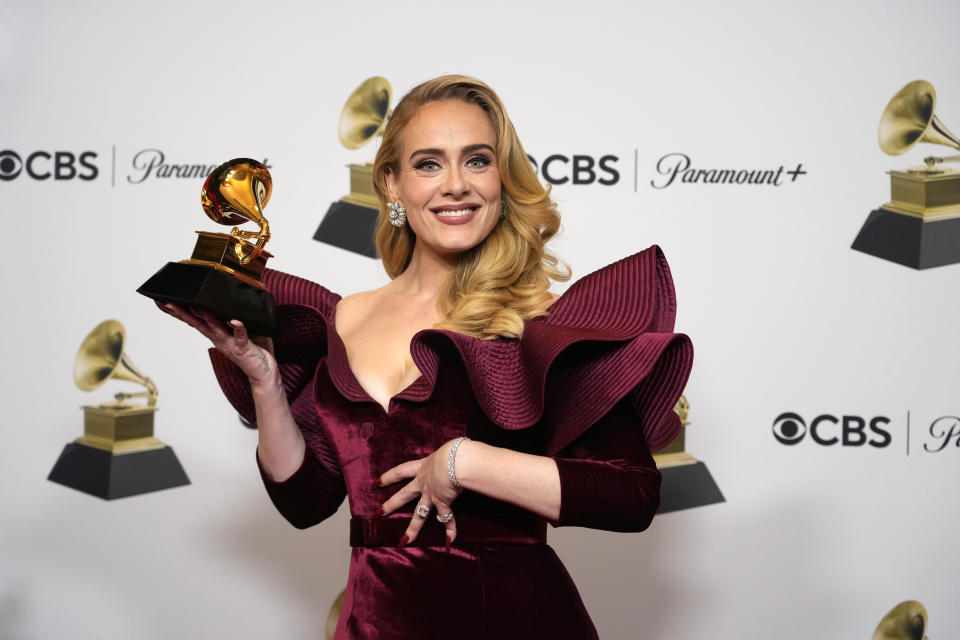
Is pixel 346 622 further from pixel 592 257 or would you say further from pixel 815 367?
pixel 815 367

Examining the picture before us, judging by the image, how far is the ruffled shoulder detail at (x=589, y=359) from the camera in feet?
5.19

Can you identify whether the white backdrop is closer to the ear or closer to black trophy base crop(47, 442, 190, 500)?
black trophy base crop(47, 442, 190, 500)

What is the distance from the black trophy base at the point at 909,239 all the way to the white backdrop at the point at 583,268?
43 mm

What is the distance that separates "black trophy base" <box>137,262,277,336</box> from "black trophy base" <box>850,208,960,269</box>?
201 centimetres

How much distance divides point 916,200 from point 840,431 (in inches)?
28.7

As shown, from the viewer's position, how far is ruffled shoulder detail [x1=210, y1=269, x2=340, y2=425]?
1811 millimetres

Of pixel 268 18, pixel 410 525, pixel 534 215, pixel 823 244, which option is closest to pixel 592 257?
pixel 823 244

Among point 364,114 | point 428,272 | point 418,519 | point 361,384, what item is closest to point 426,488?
point 418,519

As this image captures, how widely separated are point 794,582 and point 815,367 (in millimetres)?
641

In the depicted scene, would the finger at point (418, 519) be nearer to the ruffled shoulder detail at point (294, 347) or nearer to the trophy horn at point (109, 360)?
the ruffled shoulder detail at point (294, 347)

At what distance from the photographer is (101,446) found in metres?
2.98

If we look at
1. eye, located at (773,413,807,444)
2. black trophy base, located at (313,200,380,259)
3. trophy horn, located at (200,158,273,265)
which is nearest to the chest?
trophy horn, located at (200,158,273,265)

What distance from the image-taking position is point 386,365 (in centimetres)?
179

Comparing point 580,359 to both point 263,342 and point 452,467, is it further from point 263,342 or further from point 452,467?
point 263,342
